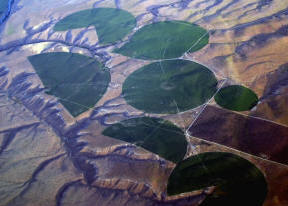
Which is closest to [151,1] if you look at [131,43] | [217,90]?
[131,43]

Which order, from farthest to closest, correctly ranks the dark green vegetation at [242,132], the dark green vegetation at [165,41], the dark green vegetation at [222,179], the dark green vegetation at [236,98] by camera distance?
1. the dark green vegetation at [165,41]
2. the dark green vegetation at [236,98]
3. the dark green vegetation at [242,132]
4. the dark green vegetation at [222,179]

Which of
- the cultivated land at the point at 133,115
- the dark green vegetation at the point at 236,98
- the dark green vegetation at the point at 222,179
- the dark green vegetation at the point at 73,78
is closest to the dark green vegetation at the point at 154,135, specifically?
the cultivated land at the point at 133,115

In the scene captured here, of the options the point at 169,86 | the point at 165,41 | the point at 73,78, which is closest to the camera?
the point at 169,86

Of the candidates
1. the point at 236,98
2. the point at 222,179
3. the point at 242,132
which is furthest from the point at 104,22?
the point at 222,179

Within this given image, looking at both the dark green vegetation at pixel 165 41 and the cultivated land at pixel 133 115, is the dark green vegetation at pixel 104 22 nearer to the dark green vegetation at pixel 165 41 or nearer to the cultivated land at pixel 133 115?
the cultivated land at pixel 133 115

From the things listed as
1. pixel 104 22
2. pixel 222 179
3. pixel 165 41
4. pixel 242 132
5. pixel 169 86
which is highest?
pixel 104 22

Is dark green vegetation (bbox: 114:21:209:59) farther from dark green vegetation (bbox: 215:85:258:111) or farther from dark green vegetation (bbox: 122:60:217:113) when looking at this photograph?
dark green vegetation (bbox: 215:85:258:111)

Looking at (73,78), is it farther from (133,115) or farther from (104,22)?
(104,22)

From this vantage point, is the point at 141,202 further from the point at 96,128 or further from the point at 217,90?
Answer: the point at 217,90
